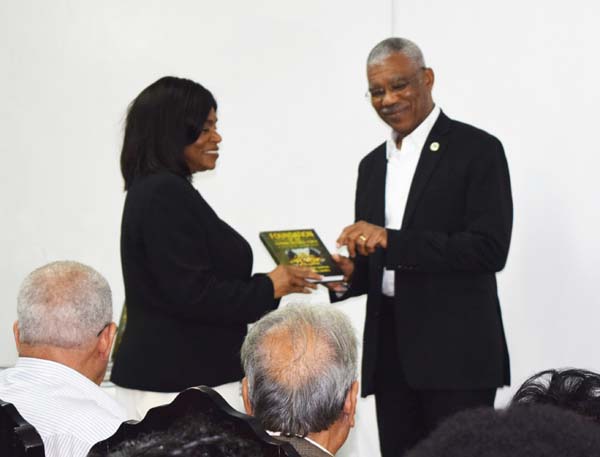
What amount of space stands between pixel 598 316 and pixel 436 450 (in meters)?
2.94

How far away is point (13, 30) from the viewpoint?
4.18 metres

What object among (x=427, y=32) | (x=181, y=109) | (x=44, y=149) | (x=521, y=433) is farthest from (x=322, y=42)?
(x=521, y=433)

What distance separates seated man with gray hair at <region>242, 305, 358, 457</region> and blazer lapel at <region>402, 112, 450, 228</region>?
1.25 metres

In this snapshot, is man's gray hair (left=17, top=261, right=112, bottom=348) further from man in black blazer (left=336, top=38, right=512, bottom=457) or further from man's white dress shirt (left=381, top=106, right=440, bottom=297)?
man's white dress shirt (left=381, top=106, right=440, bottom=297)

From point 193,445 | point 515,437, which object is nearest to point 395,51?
point 193,445

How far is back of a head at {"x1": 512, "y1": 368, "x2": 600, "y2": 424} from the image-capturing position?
4.15ft

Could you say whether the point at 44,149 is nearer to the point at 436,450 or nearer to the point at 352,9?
the point at 352,9

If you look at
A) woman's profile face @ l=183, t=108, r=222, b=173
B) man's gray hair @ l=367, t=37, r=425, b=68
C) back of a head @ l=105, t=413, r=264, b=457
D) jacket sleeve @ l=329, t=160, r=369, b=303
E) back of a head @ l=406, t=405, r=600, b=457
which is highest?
man's gray hair @ l=367, t=37, r=425, b=68

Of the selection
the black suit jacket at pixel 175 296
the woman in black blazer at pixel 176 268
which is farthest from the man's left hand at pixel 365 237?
the black suit jacket at pixel 175 296

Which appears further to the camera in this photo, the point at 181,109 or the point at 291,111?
the point at 291,111

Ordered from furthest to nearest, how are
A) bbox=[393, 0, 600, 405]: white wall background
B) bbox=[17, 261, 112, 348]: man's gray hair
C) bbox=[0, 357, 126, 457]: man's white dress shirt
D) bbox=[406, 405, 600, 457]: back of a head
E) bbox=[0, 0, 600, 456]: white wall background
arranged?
bbox=[0, 0, 600, 456]: white wall background, bbox=[393, 0, 600, 405]: white wall background, bbox=[17, 261, 112, 348]: man's gray hair, bbox=[0, 357, 126, 457]: man's white dress shirt, bbox=[406, 405, 600, 457]: back of a head

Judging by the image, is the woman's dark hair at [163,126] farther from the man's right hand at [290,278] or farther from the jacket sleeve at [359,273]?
the jacket sleeve at [359,273]

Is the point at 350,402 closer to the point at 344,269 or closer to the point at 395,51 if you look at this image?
the point at 344,269

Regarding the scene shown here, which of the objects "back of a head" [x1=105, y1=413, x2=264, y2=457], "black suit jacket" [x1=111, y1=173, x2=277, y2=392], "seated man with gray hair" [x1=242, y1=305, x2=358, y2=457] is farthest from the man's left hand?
"back of a head" [x1=105, y1=413, x2=264, y2=457]
